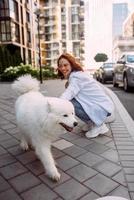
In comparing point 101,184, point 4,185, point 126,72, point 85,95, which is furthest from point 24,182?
point 126,72

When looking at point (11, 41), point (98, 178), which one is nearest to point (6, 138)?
point (98, 178)

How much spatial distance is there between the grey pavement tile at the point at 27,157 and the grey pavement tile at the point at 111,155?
35.6 inches

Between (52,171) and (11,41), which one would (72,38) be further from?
(52,171)

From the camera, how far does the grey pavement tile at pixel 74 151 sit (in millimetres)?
3291

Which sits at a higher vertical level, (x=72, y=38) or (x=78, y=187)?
(x=72, y=38)

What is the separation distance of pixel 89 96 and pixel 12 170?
1.77 m

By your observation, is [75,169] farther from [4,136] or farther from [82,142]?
[4,136]

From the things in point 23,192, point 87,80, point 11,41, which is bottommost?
point 23,192

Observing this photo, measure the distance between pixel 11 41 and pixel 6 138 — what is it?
85.0 ft

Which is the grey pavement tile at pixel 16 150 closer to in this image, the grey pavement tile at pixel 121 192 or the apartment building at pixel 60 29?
the grey pavement tile at pixel 121 192

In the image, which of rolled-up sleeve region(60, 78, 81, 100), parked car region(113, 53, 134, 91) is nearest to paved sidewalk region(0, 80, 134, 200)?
rolled-up sleeve region(60, 78, 81, 100)

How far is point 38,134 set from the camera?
8.70 feet

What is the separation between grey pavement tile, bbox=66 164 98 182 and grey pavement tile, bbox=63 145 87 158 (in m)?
0.34

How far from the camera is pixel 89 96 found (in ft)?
13.3
